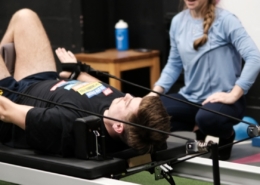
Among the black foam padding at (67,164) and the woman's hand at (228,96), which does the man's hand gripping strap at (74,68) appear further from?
the woman's hand at (228,96)

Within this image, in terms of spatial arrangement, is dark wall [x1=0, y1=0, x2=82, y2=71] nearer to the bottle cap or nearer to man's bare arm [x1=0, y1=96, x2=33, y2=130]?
the bottle cap

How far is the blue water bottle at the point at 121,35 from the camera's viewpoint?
16.3 feet

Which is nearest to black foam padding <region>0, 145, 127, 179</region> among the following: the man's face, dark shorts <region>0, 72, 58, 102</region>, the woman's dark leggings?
the man's face

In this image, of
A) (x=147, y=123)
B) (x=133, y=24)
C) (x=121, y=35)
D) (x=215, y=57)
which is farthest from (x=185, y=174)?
(x=133, y=24)

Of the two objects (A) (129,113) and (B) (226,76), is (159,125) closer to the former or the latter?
(A) (129,113)

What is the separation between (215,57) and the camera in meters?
3.70

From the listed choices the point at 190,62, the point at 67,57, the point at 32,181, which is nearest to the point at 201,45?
the point at 190,62

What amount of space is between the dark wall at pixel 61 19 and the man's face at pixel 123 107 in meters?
2.30

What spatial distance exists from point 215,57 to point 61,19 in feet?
6.18

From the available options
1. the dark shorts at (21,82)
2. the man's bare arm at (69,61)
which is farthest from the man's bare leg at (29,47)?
the man's bare arm at (69,61)

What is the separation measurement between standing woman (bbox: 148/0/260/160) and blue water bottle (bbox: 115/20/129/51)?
1102 millimetres

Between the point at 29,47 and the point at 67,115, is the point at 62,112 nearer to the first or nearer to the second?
the point at 67,115

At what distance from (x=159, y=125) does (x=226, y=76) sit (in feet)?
3.83

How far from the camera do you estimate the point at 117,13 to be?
5191mm
